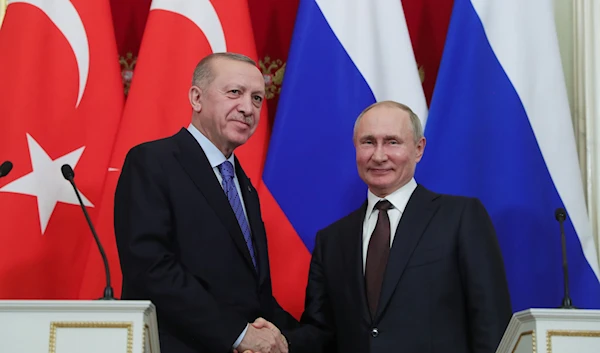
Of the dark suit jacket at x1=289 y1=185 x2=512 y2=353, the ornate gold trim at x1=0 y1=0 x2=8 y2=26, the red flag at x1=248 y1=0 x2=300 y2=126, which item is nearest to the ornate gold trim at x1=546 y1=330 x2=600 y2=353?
the dark suit jacket at x1=289 y1=185 x2=512 y2=353

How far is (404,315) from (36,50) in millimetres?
1875

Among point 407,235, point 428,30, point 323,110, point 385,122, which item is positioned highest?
point 428,30

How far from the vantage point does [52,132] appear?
3611 millimetres

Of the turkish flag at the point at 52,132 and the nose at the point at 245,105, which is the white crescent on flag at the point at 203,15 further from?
the nose at the point at 245,105

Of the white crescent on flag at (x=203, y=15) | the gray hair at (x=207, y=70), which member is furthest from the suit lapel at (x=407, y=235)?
the white crescent on flag at (x=203, y=15)

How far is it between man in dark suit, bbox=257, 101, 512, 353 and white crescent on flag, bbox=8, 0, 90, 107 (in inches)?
48.2

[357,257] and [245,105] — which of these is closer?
[245,105]

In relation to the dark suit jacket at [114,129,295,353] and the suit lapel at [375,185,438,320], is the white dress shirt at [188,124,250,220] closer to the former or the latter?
the dark suit jacket at [114,129,295,353]

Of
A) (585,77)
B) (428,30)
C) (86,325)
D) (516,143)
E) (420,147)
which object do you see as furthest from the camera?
(428,30)

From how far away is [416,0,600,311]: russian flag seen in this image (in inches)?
138

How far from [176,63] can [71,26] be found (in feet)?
1.54

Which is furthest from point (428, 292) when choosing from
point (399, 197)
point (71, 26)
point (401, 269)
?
point (71, 26)

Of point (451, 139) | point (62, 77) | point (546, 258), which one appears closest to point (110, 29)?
point (62, 77)

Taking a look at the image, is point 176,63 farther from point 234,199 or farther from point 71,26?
point 234,199
